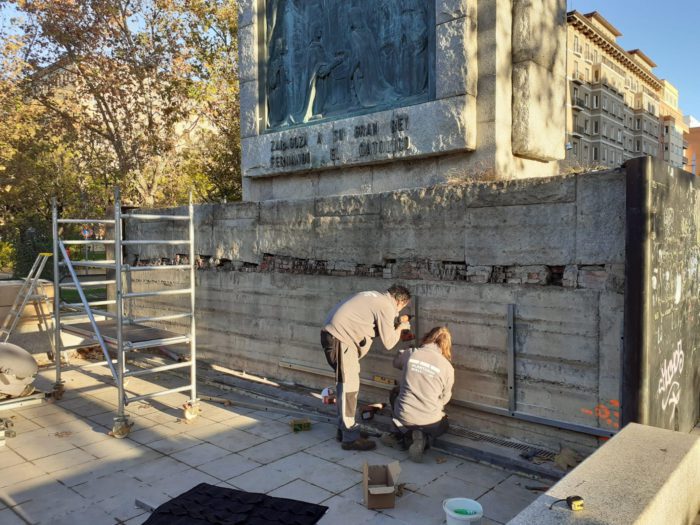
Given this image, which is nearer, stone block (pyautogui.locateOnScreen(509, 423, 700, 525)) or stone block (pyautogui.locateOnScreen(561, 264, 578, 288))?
stone block (pyautogui.locateOnScreen(509, 423, 700, 525))

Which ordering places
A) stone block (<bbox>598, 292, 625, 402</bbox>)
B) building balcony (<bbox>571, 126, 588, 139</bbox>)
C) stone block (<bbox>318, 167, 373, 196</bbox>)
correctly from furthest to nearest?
building balcony (<bbox>571, 126, 588, 139</bbox>)
stone block (<bbox>318, 167, 373, 196</bbox>)
stone block (<bbox>598, 292, 625, 402</bbox>)

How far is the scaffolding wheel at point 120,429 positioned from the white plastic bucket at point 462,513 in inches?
150

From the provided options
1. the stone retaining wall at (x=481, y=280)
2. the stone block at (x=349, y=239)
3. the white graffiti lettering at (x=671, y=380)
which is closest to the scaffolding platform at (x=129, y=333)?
the stone retaining wall at (x=481, y=280)

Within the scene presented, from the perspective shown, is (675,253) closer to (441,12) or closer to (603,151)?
(441,12)

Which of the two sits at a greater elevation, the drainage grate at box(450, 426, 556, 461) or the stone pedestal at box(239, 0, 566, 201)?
the stone pedestal at box(239, 0, 566, 201)

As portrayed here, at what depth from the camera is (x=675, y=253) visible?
5031 millimetres

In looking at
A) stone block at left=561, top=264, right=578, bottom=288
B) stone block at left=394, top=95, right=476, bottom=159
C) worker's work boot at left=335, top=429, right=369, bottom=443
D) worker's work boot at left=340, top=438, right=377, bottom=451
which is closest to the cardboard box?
worker's work boot at left=340, top=438, right=377, bottom=451

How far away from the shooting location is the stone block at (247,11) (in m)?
8.27

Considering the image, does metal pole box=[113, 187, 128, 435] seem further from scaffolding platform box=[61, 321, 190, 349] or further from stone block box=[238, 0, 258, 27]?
stone block box=[238, 0, 258, 27]

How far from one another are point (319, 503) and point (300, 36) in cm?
628

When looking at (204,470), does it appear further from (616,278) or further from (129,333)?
(129,333)

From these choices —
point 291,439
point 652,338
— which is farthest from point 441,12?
point 291,439

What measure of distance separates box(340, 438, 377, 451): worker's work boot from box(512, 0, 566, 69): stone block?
4.51 m

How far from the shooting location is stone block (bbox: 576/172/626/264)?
4531 millimetres
